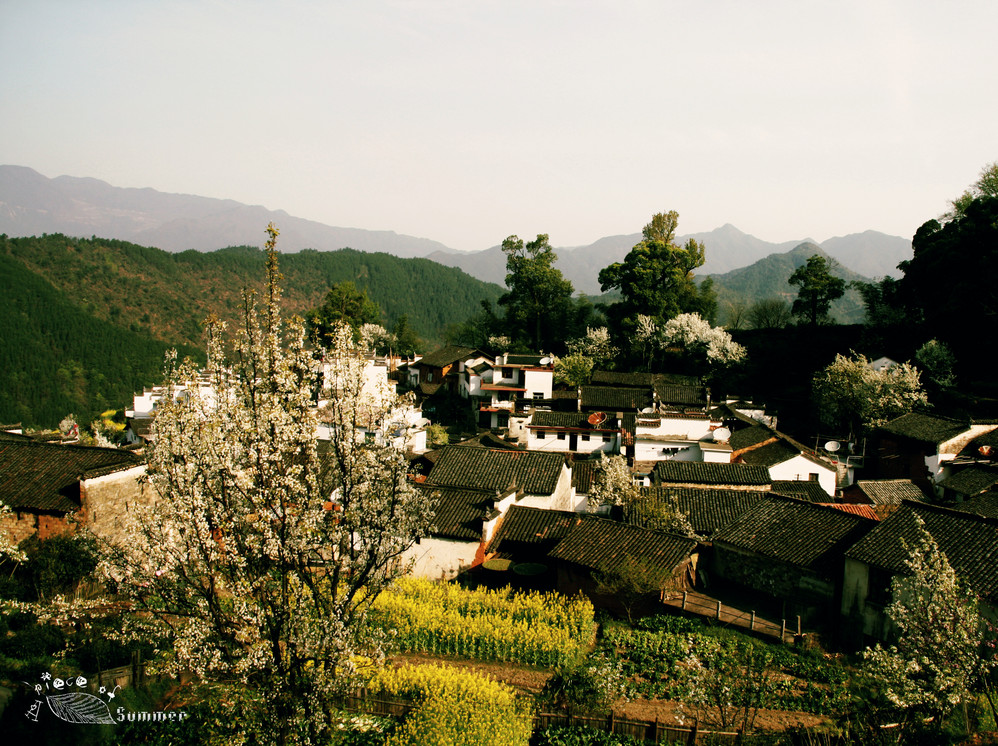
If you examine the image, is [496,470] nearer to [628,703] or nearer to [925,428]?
[628,703]

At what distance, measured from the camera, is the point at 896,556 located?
610 inches

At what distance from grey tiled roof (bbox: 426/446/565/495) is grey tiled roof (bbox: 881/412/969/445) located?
17.9 meters

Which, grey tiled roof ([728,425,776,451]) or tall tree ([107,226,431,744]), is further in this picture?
grey tiled roof ([728,425,776,451])

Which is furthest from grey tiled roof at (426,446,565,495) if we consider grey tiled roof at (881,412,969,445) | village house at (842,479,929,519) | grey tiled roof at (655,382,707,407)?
grey tiled roof at (881,412,969,445)

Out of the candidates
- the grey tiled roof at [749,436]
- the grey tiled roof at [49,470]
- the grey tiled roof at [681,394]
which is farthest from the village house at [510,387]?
the grey tiled roof at [49,470]

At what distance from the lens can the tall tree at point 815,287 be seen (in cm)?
4903

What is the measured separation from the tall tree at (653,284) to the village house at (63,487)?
35.9 m

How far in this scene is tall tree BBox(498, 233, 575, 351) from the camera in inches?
2076

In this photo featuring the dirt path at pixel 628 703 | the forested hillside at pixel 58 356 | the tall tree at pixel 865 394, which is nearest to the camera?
the dirt path at pixel 628 703

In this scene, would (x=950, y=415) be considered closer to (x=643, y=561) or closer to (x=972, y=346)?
(x=972, y=346)

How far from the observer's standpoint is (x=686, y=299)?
51.0 meters

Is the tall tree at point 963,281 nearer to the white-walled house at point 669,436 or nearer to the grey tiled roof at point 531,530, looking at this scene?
the white-walled house at point 669,436

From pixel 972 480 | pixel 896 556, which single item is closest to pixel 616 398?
pixel 972 480

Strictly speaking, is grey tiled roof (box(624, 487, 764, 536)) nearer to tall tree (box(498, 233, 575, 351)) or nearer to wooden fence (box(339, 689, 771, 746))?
wooden fence (box(339, 689, 771, 746))
